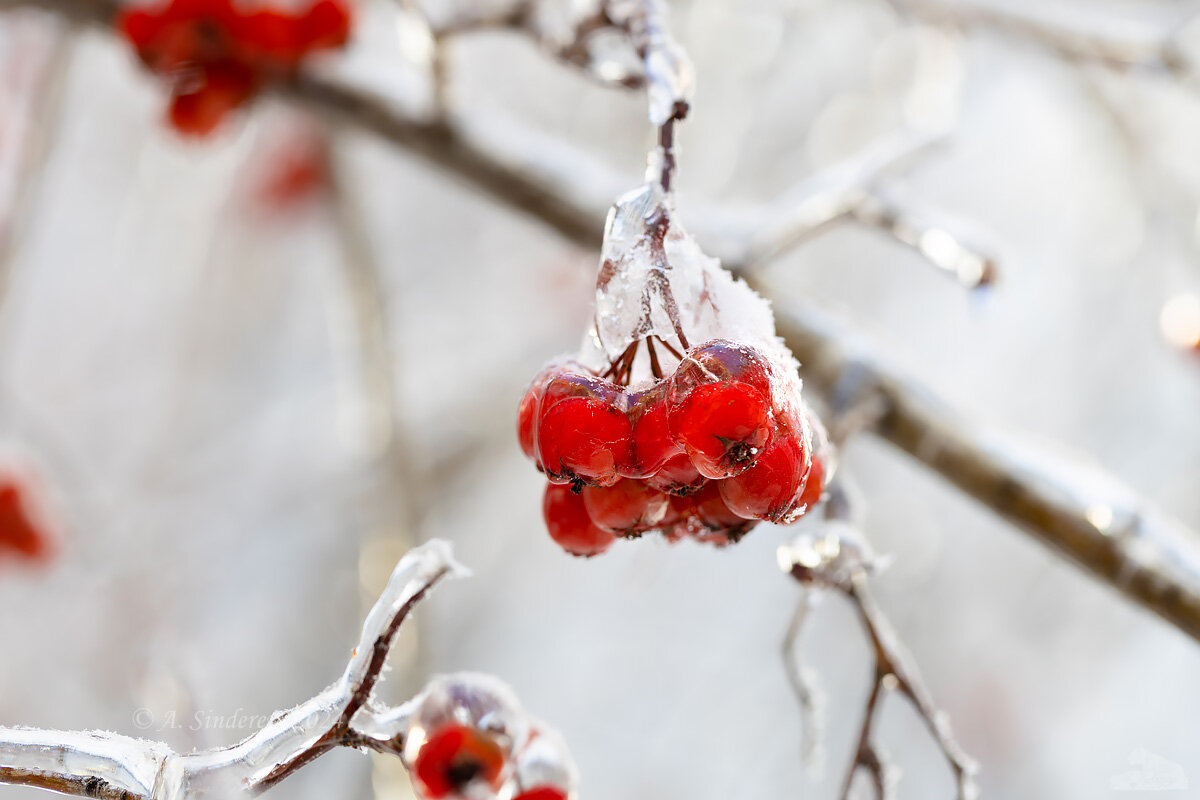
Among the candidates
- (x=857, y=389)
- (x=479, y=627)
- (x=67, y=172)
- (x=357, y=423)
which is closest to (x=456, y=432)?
(x=357, y=423)

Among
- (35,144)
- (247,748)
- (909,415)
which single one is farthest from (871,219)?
(35,144)

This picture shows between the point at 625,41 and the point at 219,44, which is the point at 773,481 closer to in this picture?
the point at 625,41

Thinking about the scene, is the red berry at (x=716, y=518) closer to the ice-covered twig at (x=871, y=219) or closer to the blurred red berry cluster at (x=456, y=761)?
the blurred red berry cluster at (x=456, y=761)

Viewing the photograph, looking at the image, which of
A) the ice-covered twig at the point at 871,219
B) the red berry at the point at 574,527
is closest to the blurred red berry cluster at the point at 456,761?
the red berry at the point at 574,527

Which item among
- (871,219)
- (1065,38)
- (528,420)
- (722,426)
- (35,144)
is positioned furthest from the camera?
(35,144)

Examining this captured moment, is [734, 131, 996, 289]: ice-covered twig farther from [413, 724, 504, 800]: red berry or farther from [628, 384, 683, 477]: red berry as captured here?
[413, 724, 504, 800]: red berry

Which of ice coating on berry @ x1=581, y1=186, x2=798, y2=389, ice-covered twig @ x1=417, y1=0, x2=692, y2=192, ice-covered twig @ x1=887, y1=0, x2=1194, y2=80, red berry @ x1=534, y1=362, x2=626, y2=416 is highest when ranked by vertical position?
ice-covered twig @ x1=417, y1=0, x2=692, y2=192

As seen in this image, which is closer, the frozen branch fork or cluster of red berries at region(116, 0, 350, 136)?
the frozen branch fork

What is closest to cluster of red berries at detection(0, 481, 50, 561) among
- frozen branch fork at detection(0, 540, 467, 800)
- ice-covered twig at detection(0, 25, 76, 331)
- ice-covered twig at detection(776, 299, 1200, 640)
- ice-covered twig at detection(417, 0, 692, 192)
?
ice-covered twig at detection(0, 25, 76, 331)
